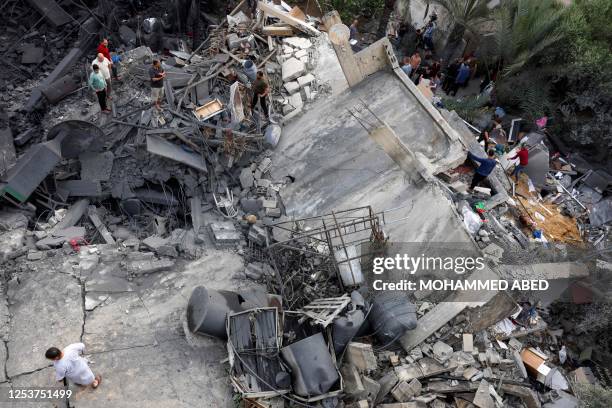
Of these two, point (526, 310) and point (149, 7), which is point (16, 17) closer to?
point (149, 7)

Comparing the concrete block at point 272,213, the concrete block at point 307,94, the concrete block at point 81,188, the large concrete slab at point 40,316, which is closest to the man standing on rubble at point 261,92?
the concrete block at point 307,94

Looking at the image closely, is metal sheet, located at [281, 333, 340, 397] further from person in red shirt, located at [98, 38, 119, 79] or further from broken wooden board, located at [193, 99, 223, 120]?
person in red shirt, located at [98, 38, 119, 79]

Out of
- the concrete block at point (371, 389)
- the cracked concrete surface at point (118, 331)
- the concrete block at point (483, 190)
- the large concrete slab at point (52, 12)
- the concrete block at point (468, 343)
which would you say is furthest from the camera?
the large concrete slab at point (52, 12)

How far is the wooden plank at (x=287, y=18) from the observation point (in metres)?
12.1

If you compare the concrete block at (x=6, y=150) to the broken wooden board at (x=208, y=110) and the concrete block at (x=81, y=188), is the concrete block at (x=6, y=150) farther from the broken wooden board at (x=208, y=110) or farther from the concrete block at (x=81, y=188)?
the broken wooden board at (x=208, y=110)

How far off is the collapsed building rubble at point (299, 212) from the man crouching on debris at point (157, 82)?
0.20 metres

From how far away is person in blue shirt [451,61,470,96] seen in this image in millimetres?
13125

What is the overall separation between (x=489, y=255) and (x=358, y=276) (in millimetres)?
2825

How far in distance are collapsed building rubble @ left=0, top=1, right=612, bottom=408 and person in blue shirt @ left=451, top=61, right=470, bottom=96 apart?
8.64 feet

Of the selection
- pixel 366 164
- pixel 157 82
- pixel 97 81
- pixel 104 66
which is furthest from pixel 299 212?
pixel 104 66

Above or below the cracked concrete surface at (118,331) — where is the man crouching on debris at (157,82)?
above

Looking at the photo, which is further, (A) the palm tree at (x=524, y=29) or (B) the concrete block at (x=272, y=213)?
(A) the palm tree at (x=524, y=29)

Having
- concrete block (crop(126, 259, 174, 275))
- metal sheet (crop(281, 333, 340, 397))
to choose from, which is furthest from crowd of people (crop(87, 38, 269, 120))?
metal sheet (crop(281, 333, 340, 397))

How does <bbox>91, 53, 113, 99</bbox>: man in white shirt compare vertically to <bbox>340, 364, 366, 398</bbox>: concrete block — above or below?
above
